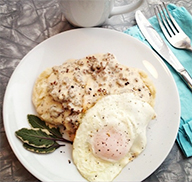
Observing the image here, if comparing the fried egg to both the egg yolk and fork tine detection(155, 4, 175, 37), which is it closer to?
the egg yolk

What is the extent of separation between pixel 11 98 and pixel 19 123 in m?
0.19

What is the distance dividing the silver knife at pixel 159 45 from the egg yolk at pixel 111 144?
2.58 ft

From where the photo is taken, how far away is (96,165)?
179cm

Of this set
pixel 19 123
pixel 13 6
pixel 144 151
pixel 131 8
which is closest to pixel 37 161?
pixel 19 123

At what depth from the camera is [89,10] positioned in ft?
7.02

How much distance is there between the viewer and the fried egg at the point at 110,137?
177cm

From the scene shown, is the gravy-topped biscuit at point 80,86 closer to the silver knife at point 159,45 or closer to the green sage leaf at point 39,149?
the green sage leaf at point 39,149

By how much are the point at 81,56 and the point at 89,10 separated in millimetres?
354

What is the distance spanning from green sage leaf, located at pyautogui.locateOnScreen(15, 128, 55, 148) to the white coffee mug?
0.95m

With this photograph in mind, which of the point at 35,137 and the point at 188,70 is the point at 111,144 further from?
the point at 188,70

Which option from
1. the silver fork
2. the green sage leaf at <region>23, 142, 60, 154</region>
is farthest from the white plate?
the silver fork

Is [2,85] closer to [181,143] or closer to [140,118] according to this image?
[140,118]

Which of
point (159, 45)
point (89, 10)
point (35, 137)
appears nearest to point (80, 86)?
point (35, 137)

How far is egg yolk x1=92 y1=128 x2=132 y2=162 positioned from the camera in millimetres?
1769
